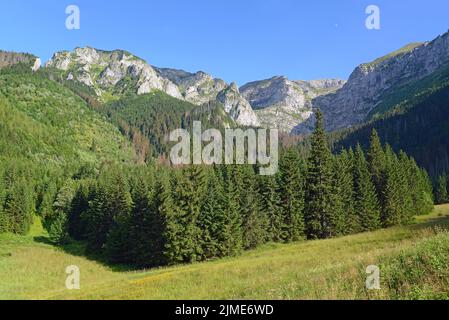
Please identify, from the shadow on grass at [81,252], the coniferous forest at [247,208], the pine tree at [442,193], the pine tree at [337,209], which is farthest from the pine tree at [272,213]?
the pine tree at [442,193]

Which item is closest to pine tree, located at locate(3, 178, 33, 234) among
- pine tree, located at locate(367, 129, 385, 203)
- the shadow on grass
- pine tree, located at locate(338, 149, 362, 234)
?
the shadow on grass

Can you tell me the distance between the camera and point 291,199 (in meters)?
68.5

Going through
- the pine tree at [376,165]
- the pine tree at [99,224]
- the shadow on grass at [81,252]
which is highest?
the pine tree at [376,165]

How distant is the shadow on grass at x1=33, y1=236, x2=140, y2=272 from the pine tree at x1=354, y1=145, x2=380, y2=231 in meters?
40.1

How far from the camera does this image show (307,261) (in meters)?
29.7

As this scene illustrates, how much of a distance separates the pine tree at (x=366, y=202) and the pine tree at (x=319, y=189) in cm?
822

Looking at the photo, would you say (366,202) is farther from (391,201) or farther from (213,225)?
(213,225)

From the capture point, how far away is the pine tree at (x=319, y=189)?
215 ft

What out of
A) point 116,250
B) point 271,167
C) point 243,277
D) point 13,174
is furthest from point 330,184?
point 13,174

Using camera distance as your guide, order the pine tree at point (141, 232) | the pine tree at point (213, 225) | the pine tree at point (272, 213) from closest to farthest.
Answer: the pine tree at point (213, 225)
the pine tree at point (141, 232)
the pine tree at point (272, 213)

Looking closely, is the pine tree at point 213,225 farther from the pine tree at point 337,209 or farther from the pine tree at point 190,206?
the pine tree at point 337,209

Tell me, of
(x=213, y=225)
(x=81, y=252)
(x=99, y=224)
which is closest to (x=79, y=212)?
(x=99, y=224)

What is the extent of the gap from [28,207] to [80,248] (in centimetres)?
3677
